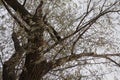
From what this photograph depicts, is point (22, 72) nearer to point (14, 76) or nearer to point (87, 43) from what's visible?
point (14, 76)

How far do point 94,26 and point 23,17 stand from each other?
2.15 metres

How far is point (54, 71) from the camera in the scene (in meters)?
10.7

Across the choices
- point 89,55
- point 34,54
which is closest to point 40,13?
point 34,54

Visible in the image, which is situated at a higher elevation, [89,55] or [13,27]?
[13,27]

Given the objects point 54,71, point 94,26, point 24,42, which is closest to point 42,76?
point 54,71

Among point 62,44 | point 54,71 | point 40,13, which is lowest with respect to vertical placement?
point 54,71

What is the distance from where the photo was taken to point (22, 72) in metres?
10.2

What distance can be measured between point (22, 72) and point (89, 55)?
1.95 meters

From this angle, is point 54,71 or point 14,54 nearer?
point 14,54

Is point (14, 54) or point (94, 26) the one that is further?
point (94, 26)

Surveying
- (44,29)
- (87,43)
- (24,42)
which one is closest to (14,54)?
(24,42)

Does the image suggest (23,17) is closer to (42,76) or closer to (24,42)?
(24,42)

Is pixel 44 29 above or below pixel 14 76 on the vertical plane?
above

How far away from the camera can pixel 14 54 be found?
32.9 feet
